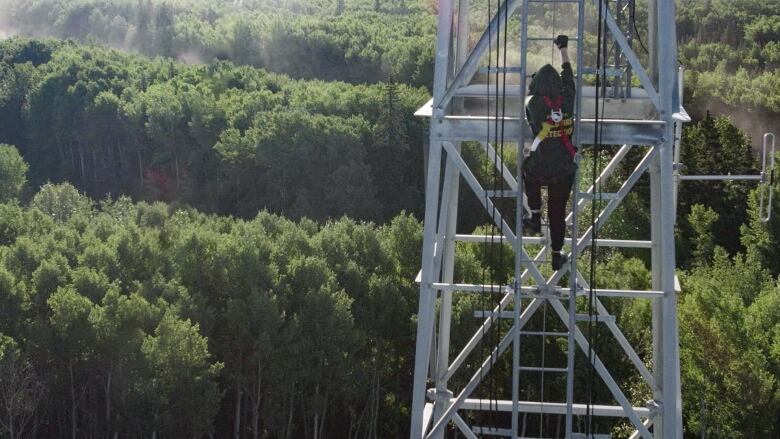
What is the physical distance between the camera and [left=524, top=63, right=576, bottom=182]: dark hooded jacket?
10969mm

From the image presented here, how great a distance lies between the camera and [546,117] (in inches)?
435

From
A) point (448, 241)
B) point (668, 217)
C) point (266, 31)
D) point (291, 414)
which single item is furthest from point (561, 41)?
point (266, 31)

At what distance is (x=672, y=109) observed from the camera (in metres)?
11.1

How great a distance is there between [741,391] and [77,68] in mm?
61068

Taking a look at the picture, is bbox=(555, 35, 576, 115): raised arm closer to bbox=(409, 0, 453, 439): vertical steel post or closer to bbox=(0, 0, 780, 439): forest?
bbox=(409, 0, 453, 439): vertical steel post

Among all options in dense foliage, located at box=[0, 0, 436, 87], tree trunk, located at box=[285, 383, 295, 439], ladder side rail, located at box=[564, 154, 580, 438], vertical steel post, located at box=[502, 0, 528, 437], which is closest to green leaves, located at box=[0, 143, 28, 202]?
dense foliage, located at box=[0, 0, 436, 87]

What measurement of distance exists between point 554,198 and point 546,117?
910 mm

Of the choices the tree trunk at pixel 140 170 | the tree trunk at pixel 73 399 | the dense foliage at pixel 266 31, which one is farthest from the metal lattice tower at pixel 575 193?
the tree trunk at pixel 140 170

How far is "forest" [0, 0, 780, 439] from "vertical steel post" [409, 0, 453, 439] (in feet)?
55.0

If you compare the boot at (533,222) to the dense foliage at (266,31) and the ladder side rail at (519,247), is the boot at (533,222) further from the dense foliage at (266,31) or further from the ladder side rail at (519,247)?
the dense foliage at (266,31)

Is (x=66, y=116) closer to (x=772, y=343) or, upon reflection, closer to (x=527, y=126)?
(x=772, y=343)

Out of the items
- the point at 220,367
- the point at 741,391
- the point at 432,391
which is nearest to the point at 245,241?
the point at 220,367

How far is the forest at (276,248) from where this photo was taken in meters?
29.1

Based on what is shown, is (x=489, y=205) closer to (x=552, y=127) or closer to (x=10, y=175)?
(x=552, y=127)
